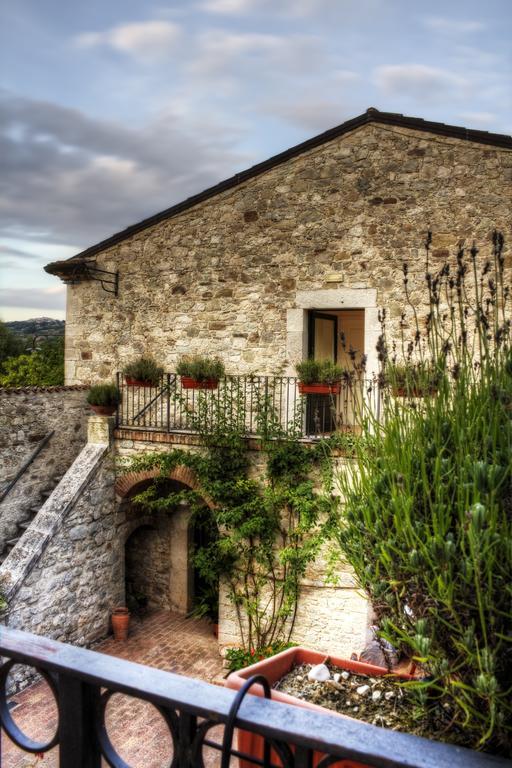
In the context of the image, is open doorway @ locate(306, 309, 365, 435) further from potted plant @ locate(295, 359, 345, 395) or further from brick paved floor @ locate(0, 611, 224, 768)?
brick paved floor @ locate(0, 611, 224, 768)

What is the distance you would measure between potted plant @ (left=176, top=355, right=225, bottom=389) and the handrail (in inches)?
108

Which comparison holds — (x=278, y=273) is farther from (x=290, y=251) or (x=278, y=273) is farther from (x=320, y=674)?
(x=320, y=674)

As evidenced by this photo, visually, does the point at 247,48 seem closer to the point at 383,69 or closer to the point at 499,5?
the point at 383,69

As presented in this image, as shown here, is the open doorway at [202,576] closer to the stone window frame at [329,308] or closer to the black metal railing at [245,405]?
the black metal railing at [245,405]

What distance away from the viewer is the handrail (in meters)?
9.12

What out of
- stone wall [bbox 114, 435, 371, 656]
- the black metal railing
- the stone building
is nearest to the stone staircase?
the stone building

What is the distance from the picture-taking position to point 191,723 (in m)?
1.07

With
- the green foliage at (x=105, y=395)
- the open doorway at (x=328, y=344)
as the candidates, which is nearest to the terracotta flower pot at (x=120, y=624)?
the green foliage at (x=105, y=395)

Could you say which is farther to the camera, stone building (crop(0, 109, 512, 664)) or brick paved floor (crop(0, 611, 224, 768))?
stone building (crop(0, 109, 512, 664))

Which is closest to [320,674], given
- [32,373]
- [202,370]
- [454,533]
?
[454,533]

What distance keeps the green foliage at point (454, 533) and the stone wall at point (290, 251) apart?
266 inches

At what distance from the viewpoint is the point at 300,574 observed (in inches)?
322

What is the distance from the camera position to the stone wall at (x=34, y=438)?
918cm

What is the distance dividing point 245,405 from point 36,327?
2526 cm
